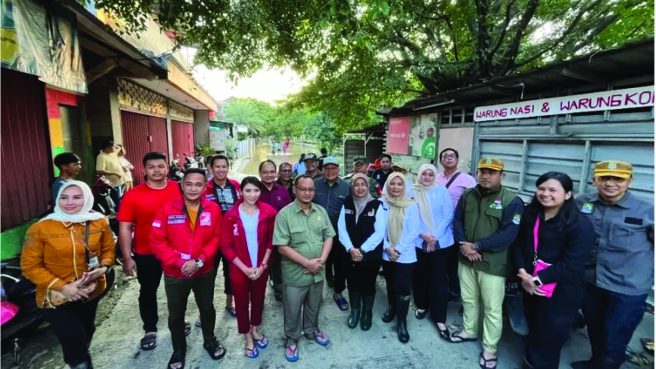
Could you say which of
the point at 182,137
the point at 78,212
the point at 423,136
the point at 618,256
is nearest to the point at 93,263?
the point at 78,212

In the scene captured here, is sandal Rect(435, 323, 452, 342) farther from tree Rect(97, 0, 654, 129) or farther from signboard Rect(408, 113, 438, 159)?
signboard Rect(408, 113, 438, 159)

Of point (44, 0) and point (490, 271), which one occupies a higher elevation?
point (44, 0)

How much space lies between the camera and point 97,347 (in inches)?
119

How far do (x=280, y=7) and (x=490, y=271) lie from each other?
180 inches

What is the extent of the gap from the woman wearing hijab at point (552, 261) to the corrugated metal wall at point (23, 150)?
19.2 ft

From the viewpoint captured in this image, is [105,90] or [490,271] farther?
[105,90]

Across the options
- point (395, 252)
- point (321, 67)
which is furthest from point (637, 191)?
point (321, 67)

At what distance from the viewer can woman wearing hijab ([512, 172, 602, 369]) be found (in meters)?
2.39

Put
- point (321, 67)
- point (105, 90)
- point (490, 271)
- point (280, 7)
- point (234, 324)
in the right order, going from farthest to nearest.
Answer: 1. point (321, 67)
2. point (105, 90)
3. point (280, 7)
4. point (234, 324)
5. point (490, 271)

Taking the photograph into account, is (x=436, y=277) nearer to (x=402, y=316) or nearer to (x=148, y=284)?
(x=402, y=316)

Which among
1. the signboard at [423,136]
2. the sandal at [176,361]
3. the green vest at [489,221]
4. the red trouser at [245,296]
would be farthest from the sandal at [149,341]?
the signboard at [423,136]

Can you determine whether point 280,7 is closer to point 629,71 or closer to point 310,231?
point 310,231

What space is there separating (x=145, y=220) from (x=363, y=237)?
211 centimetres

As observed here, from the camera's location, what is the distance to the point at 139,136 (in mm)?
9031
